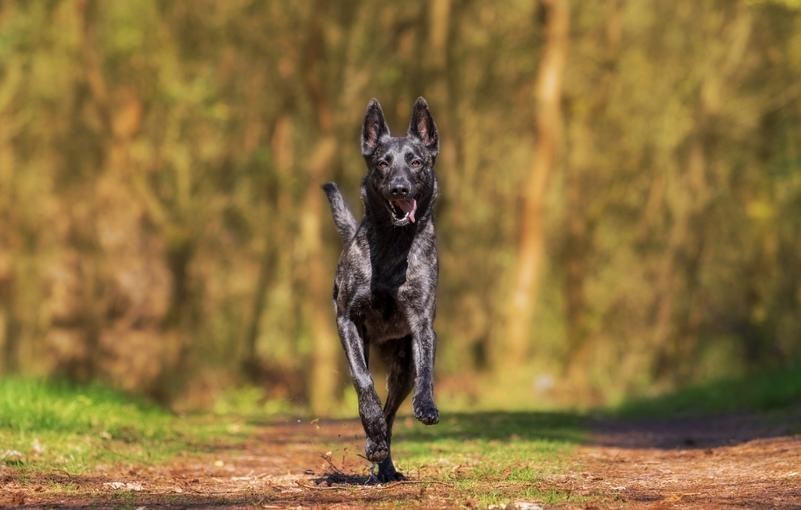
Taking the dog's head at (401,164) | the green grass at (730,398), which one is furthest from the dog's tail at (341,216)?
A: the green grass at (730,398)

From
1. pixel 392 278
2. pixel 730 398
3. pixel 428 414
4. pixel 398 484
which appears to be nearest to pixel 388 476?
pixel 398 484

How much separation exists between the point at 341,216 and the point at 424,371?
1568mm

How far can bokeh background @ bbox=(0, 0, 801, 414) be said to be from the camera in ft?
85.4

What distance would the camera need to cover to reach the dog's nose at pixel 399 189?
30.0 ft

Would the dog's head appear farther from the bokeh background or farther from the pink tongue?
the bokeh background

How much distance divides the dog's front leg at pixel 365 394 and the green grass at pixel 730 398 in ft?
29.7

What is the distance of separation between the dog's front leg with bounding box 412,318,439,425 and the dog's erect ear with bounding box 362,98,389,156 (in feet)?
4.64

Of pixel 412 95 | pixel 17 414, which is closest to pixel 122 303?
pixel 412 95

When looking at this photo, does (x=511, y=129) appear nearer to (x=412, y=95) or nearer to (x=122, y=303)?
(x=412, y=95)

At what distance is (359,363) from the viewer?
9211 millimetres

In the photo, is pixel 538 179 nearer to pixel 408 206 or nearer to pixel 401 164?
pixel 401 164

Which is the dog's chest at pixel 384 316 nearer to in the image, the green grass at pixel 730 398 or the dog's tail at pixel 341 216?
the dog's tail at pixel 341 216

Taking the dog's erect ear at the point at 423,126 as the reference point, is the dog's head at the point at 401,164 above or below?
below

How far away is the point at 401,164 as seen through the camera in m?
9.45
